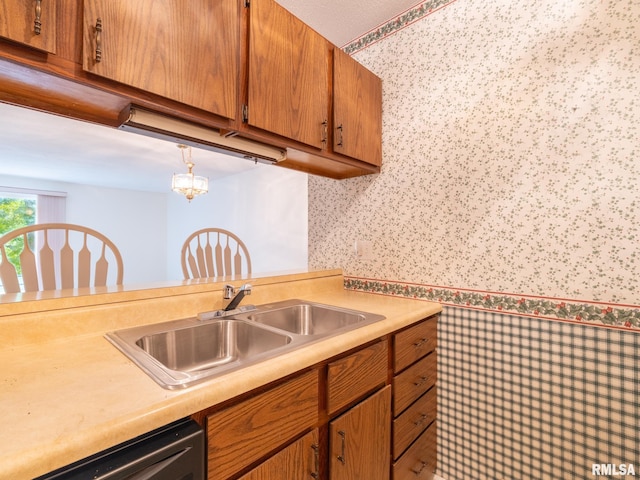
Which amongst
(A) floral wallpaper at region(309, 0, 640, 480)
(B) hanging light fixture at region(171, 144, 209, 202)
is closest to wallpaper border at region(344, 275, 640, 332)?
(A) floral wallpaper at region(309, 0, 640, 480)

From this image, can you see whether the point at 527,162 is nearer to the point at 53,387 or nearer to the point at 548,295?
the point at 548,295

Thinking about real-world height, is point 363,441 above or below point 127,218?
below

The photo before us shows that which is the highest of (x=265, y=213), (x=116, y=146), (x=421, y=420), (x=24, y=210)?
(x=116, y=146)

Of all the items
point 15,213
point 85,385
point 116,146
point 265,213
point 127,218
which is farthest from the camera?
point 127,218

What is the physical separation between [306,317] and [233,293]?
1.29 feet

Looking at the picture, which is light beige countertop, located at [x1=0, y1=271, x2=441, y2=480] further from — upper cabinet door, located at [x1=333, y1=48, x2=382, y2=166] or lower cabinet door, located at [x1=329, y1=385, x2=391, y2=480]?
upper cabinet door, located at [x1=333, y1=48, x2=382, y2=166]

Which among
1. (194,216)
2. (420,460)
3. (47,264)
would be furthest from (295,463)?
(194,216)

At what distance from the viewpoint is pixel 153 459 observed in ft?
1.76

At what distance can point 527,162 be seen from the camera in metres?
1.26

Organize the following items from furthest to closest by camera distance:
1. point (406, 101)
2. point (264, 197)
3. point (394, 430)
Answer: point (264, 197) < point (406, 101) < point (394, 430)

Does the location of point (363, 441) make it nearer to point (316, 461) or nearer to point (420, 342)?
point (316, 461)

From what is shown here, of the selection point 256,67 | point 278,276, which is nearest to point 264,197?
point 278,276

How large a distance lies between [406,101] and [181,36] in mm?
1185

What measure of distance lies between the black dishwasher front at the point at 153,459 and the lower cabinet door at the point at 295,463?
0.55 feet
